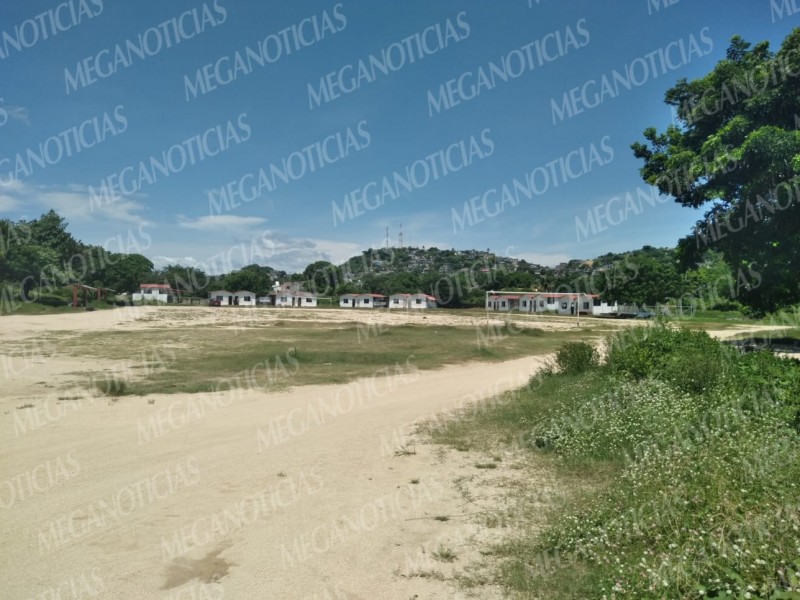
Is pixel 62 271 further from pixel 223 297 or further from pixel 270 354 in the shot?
pixel 270 354

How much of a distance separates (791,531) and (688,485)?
1.16 meters

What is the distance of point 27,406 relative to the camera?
10.8m

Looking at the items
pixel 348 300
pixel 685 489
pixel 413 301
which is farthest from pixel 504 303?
pixel 685 489

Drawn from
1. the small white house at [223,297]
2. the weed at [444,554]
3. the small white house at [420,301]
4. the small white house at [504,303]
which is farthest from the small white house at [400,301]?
the weed at [444,554]

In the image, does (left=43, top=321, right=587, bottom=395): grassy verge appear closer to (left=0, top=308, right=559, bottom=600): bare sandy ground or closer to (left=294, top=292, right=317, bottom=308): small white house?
(left=0, top=308, right=559, bottom=600): bare sandy ground

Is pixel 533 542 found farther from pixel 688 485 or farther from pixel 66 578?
pixel 66 578

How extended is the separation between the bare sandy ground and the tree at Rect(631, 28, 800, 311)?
503 inches

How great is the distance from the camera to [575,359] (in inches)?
579

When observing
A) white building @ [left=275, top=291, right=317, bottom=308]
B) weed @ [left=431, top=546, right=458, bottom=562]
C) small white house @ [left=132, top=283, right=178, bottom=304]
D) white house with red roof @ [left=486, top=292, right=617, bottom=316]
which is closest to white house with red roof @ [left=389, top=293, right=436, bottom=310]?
white house with red roof @ [left=486, top=292, right=617, bottom=316]

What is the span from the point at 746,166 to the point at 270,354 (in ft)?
61.8

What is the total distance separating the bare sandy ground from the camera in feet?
14.6

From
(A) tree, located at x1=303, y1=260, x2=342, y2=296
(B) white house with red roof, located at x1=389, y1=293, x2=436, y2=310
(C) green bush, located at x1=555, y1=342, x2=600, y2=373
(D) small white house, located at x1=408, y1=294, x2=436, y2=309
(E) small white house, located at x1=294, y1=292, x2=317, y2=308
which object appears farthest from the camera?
(A) tree, located at x1=303, y1=260, x2=342, y2=296

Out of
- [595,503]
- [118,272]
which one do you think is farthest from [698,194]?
[118,272]

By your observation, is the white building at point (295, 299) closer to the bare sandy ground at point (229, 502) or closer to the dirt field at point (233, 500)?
the dirt field at point (233, 500)
